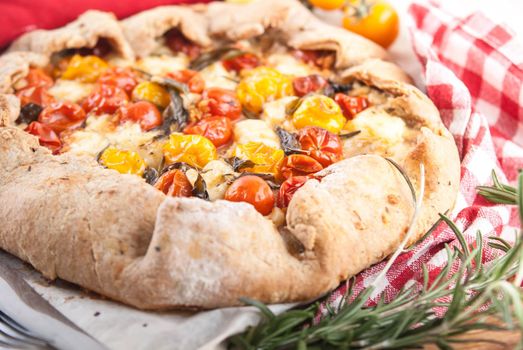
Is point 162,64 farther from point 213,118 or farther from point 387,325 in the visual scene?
point 387,325

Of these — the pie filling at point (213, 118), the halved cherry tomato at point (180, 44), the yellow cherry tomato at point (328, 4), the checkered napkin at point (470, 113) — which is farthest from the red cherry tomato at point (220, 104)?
the yellow cherry tomato at point (328, 4)

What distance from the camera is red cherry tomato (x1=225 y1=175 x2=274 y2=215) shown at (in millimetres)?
3391

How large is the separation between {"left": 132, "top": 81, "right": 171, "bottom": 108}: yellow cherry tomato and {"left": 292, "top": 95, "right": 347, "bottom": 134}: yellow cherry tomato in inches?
43.0

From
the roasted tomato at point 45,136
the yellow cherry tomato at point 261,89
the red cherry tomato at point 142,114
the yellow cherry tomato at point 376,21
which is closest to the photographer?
the roasted tomato at point 45,136

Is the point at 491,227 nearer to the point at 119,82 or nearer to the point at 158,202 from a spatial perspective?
the point at 158,202

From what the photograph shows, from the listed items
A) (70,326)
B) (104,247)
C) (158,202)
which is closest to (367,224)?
(158,202)

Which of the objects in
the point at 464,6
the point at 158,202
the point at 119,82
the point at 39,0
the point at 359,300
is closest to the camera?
the point at 359,300

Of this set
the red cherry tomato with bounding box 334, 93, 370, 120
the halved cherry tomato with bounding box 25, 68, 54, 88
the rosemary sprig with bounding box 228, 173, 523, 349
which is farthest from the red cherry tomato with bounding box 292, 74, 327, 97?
the rosemary sprig with bounding box 228, 173, 523, 349

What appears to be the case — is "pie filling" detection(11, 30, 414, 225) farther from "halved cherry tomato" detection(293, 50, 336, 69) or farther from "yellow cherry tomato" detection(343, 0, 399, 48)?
"yellow cherry tomato" detection(343, 0, 399, 48)

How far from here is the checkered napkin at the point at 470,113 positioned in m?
3.49

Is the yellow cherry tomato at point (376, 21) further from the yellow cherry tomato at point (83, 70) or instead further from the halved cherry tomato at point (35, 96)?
the halved cherry tomato at point (35, 96)

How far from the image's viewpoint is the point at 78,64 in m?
4.95

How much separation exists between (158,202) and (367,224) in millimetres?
1199

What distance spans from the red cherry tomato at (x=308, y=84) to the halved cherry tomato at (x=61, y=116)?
1.74 metres
